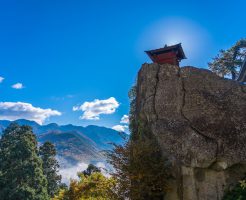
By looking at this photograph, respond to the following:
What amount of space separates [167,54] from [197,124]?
8365 millimetres

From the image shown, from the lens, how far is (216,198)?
13.4 metres

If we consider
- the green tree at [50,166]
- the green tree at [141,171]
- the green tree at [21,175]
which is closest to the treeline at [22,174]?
the green tree at [21,175]

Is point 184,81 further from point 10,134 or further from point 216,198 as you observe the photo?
point 10,134

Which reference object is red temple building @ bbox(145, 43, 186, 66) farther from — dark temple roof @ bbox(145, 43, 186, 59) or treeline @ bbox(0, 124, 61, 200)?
treeline @ bbox(0, 124, 61, 200)

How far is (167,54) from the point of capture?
2230cm

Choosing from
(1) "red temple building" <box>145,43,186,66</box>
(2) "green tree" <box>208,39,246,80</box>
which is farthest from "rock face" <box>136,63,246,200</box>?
(2) "green tree" <box>208,39,246,80</box>

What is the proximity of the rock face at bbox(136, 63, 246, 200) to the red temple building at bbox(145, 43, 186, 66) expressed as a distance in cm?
364

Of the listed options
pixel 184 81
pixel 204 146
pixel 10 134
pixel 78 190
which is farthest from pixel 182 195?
pixel 10 134

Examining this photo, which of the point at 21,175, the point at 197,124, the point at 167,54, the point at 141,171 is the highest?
the point at 167,54

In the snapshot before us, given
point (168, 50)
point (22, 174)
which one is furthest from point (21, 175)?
point (168, 50)

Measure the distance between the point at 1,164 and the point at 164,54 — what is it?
2329 cm

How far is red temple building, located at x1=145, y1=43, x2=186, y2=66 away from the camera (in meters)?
22.1

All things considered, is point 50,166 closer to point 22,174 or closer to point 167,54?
point 22,174

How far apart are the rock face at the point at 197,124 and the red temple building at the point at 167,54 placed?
3.64m
